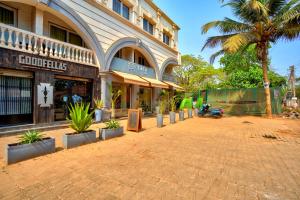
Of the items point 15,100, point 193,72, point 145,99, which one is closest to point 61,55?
point 15,100

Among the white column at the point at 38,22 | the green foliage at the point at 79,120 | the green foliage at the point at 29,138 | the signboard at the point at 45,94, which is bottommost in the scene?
the green foliage at the point at 29,138

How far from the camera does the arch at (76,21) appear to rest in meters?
7.98

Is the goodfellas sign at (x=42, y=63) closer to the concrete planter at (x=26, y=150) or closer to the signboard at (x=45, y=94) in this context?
the signboard at (x=45, y=94)

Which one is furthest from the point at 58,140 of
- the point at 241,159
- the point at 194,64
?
the point at 194,64

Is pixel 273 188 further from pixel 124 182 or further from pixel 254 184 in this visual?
pixel 124 182

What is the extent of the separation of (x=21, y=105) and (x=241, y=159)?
836 centimetres

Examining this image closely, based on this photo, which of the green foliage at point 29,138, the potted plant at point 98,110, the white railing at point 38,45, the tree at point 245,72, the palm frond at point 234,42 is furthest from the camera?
the tree at point 245,72

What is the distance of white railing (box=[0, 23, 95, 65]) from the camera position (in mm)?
6993

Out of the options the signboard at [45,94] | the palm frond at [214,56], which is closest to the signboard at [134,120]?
the signboard at [45,94]

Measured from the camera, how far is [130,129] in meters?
8.27

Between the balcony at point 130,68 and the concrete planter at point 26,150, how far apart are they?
7.84m

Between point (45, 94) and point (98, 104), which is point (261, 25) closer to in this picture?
point (98, 104)

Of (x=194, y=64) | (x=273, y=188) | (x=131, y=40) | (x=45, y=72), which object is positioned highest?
(x=194, y=64)

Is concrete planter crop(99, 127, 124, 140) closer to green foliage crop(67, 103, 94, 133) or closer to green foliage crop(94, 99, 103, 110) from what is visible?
green foliage crop(67, 103, 94, 133)
